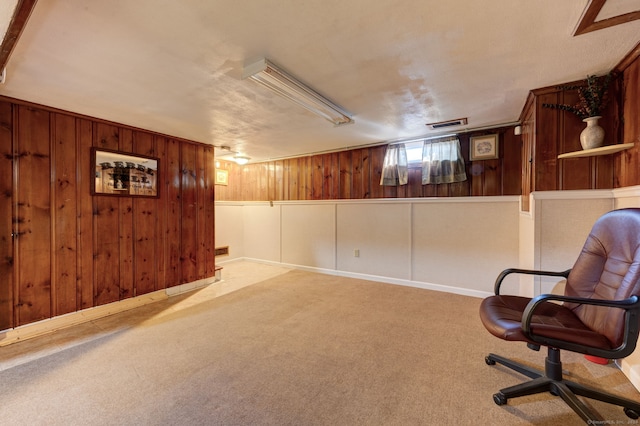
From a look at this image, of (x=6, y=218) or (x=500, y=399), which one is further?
(x=6, y=218)

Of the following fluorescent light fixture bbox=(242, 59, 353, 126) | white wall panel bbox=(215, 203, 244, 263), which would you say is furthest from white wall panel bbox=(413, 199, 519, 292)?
white wall panel bbox=(215, 203, 244, 263)

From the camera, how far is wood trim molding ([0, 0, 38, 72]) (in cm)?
119

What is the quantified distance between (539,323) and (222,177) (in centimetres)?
555

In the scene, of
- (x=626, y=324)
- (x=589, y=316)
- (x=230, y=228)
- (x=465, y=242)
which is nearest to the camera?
(x=626, y=324)

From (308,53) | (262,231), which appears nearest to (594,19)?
(308,53)

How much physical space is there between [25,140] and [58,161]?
11.1 inches

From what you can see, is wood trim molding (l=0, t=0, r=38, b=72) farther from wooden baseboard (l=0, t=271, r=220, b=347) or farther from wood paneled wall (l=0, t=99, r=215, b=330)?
wooden baseboard (l=0, t=271, r=220, b=347)

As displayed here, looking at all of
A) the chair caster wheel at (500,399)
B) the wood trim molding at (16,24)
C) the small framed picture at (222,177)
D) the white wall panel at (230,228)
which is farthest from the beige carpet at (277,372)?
the small framed picture at (222,177)

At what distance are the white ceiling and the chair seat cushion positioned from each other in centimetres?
170

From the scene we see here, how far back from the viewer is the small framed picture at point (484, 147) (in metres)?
3.31

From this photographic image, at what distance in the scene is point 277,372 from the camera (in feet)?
6.09

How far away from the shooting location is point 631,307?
123cm

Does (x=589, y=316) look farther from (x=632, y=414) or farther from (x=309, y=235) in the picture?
(x=309, y=235)

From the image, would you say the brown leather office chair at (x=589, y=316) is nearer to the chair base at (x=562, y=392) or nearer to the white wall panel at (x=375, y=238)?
the chair base at (x=562, y=392)
